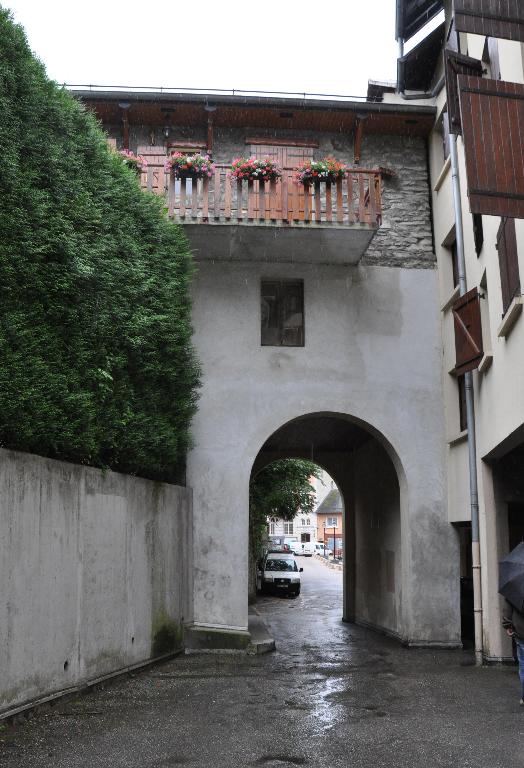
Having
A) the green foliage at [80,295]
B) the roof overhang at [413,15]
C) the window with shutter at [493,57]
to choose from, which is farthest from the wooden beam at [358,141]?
the green foliage at [80,295]

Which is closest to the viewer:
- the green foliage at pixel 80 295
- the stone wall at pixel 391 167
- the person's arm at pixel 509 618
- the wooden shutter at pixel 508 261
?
the green foliage at pixel 80 295

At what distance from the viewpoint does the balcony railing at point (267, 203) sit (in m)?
13.5

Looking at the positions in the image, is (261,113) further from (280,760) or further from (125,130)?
(280,760)

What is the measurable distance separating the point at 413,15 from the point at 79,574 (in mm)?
13442

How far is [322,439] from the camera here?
19125 mm

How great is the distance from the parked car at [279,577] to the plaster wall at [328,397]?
569 inches

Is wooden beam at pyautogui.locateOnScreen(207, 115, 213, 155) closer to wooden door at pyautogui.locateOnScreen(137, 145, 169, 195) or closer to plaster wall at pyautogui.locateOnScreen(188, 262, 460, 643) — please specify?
wooden door at pyautogui.locateOnScreen(137, 145, 169, 195)

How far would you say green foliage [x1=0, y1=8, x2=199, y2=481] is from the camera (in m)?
8.30

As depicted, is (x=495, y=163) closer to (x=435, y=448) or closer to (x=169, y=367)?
(x=169, y=367)

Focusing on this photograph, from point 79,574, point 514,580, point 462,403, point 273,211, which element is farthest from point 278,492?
point 514,580

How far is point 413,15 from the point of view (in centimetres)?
1634

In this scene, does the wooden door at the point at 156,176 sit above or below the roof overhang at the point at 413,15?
below

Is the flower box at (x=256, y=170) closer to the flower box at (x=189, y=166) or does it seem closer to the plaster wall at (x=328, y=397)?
the flower box at (x=189, y=166)

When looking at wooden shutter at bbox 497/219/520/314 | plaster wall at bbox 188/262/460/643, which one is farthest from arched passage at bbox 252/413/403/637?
wooden shutter at bbox 497/219/520/314
